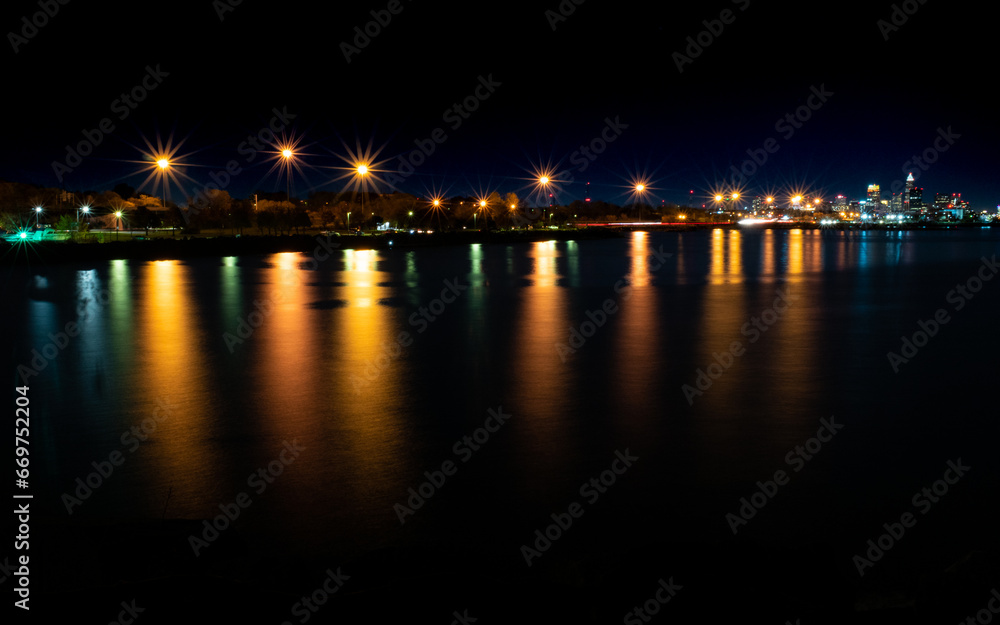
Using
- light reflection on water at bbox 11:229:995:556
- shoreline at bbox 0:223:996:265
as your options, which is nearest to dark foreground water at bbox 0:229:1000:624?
light reflection on water at bbox 11:229:995:556

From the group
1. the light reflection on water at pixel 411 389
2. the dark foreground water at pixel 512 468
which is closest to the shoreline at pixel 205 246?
the light reflection on water at pixel 411 389

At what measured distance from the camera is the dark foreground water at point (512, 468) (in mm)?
4242

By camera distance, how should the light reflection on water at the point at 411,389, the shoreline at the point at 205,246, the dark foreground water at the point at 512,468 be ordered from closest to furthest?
the dark foreground water at the point at 512,468, the light reflection on water at the point at 411,389, the shoreline at the point at 205,246

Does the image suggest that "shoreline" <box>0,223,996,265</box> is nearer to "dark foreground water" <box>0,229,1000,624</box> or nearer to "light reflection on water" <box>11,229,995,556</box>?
"light reflection on water" <box>11,229,995,556</box>

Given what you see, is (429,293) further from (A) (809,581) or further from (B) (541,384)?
(A) (809,581)

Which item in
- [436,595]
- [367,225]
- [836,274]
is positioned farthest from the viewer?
[367,225]

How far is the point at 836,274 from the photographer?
31141 mm

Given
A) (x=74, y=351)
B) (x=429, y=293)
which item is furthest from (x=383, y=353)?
(x=429, y=293)

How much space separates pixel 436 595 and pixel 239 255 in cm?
4479

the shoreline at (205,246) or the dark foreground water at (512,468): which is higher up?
the shoreline at (205,246)

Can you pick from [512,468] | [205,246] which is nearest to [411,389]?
[512,468]

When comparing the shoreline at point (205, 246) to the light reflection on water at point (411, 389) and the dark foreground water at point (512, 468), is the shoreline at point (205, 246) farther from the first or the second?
the dark foreground water at point (512, 468)

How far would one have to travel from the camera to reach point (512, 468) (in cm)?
648

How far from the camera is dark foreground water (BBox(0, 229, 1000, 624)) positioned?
4242mm
